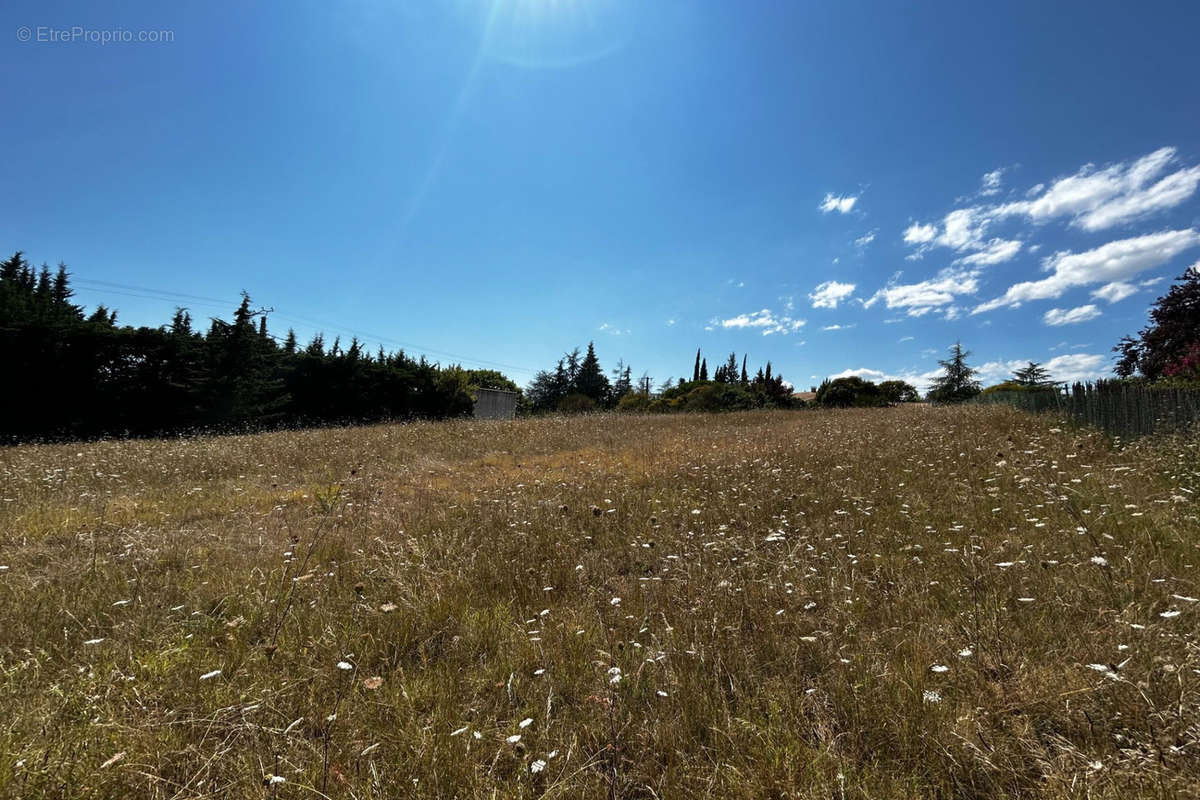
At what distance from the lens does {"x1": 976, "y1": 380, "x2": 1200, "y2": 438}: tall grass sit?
7.48 meters

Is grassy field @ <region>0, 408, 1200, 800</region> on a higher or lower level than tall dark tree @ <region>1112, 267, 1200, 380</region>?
lower

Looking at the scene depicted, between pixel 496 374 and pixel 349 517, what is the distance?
47.4 metres

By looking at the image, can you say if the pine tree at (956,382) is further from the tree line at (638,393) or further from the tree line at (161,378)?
the tree line at (161,378)

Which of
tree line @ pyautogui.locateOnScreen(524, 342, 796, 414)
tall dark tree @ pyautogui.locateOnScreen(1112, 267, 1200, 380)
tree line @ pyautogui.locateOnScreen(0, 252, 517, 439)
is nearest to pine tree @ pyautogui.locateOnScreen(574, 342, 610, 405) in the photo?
tree line @ pyautogui.locateOnScreen(524, 342, 796, 414)

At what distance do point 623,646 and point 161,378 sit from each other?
22.6 metres

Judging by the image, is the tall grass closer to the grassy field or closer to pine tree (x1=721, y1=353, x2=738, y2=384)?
the grassy field

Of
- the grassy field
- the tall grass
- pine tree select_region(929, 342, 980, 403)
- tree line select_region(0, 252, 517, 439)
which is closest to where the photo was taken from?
the grassy field

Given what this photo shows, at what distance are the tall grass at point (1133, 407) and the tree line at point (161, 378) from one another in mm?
25765

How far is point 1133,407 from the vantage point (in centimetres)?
812

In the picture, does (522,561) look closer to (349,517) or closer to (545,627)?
(545,627)

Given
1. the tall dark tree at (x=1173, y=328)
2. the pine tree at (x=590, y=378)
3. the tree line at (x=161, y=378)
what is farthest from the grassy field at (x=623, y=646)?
the pine tree at (x=590, y=378)

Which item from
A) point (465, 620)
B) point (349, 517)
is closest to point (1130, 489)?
point (465, 620)

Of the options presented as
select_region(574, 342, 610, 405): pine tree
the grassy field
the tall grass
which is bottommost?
the grassy field

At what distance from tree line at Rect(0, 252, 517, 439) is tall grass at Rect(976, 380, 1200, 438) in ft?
84.5
